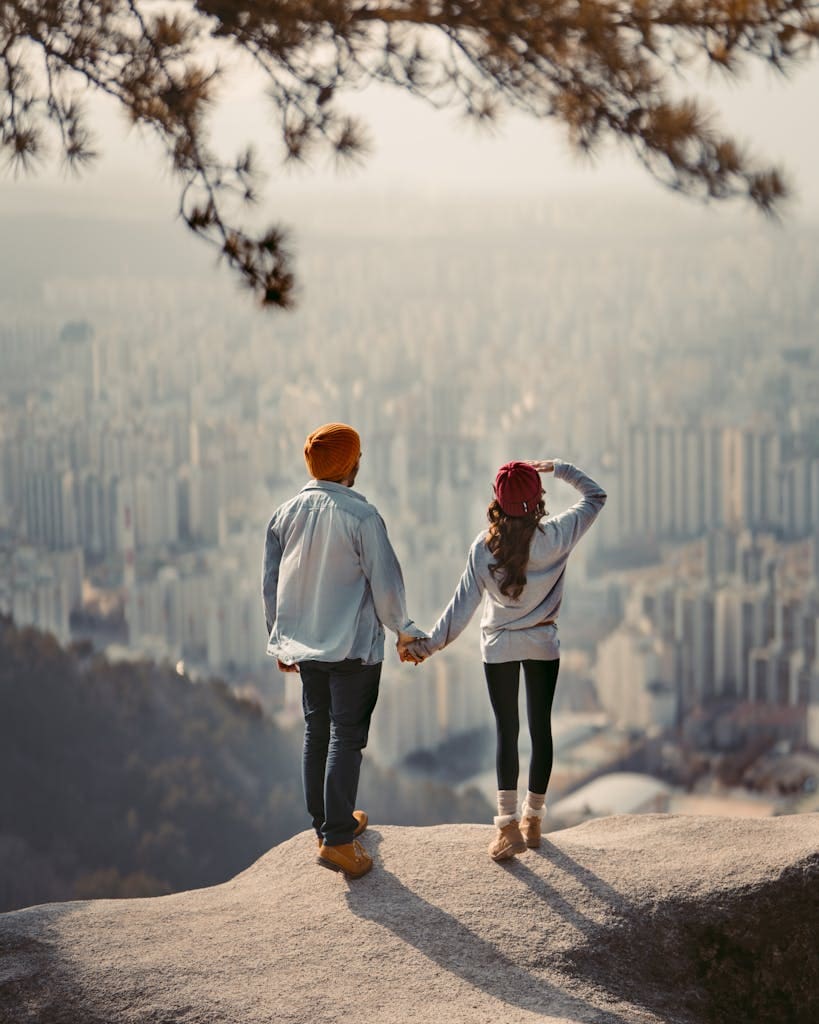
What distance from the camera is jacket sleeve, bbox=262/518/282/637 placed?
8.72 ft

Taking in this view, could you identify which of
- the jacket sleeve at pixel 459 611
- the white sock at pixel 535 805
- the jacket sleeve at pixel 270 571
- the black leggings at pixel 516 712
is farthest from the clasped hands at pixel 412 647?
the white sock at pixel 535 805

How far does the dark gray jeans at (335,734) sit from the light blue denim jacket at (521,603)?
19cm

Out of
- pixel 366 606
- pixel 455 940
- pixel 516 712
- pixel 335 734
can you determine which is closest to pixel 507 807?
pixel 516 712

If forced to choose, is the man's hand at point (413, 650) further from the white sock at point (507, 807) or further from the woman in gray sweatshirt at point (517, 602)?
the white sock at point (507, 807)

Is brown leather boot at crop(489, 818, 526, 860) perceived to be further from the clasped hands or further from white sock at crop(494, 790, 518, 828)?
the clasped hands

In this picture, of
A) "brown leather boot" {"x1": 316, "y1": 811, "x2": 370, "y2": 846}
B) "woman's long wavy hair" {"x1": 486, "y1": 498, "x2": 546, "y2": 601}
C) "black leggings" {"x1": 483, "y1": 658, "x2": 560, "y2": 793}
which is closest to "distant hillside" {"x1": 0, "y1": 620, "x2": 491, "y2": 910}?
"brown leather boot" {"x1": 316, "y1": 811, "x2": 370, "y2": 846}

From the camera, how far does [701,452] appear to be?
19281 mm

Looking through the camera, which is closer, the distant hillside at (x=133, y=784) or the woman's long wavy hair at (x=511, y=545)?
the woman's long wavy hair at (x=511, y=545)

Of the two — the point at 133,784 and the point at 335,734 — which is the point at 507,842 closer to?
the point at 335,734

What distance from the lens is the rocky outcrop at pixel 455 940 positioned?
229cm

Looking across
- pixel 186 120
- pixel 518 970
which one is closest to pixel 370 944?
pixel 518 970

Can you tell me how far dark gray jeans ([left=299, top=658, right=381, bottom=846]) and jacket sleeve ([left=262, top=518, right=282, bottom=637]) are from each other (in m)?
0.16

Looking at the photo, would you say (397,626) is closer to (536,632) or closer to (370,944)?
(536,632)

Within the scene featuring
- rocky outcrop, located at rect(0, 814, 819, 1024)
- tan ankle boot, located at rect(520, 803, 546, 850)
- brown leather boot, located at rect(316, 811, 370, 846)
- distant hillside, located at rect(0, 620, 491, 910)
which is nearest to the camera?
rocky outcrop, located at rect(0, 814, 819, 1024)
